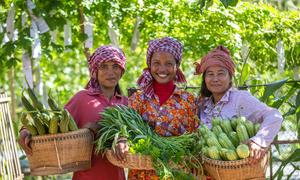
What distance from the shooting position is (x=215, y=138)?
10.9ft

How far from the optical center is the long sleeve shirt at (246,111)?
11.0 feet

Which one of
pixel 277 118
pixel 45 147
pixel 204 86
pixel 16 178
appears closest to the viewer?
pixel 277 118

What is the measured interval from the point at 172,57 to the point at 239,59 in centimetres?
222

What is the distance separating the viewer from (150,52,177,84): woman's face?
3777 mm

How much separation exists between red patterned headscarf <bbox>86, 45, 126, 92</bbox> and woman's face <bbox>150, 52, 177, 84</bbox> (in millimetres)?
323

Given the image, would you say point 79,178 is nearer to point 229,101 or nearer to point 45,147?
point 45,147

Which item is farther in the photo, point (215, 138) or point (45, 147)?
point (45, 147)

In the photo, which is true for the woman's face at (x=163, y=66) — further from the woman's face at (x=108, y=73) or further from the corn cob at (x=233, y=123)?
the corn cob at (x=233, y=123)

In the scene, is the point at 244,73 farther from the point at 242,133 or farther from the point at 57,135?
the point at 57,135

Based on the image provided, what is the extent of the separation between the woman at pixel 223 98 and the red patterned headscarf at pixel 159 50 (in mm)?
148

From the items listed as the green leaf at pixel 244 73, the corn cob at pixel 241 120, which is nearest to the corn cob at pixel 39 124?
the corn cob at pixel 241 120

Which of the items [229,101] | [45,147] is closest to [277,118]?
[229,101]

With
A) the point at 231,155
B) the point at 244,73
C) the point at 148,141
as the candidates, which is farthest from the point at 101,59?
A: the point at 244,73

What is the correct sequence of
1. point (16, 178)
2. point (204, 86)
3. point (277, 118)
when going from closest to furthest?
point (277, 118) → point (204, 86) → point (16, 178)
